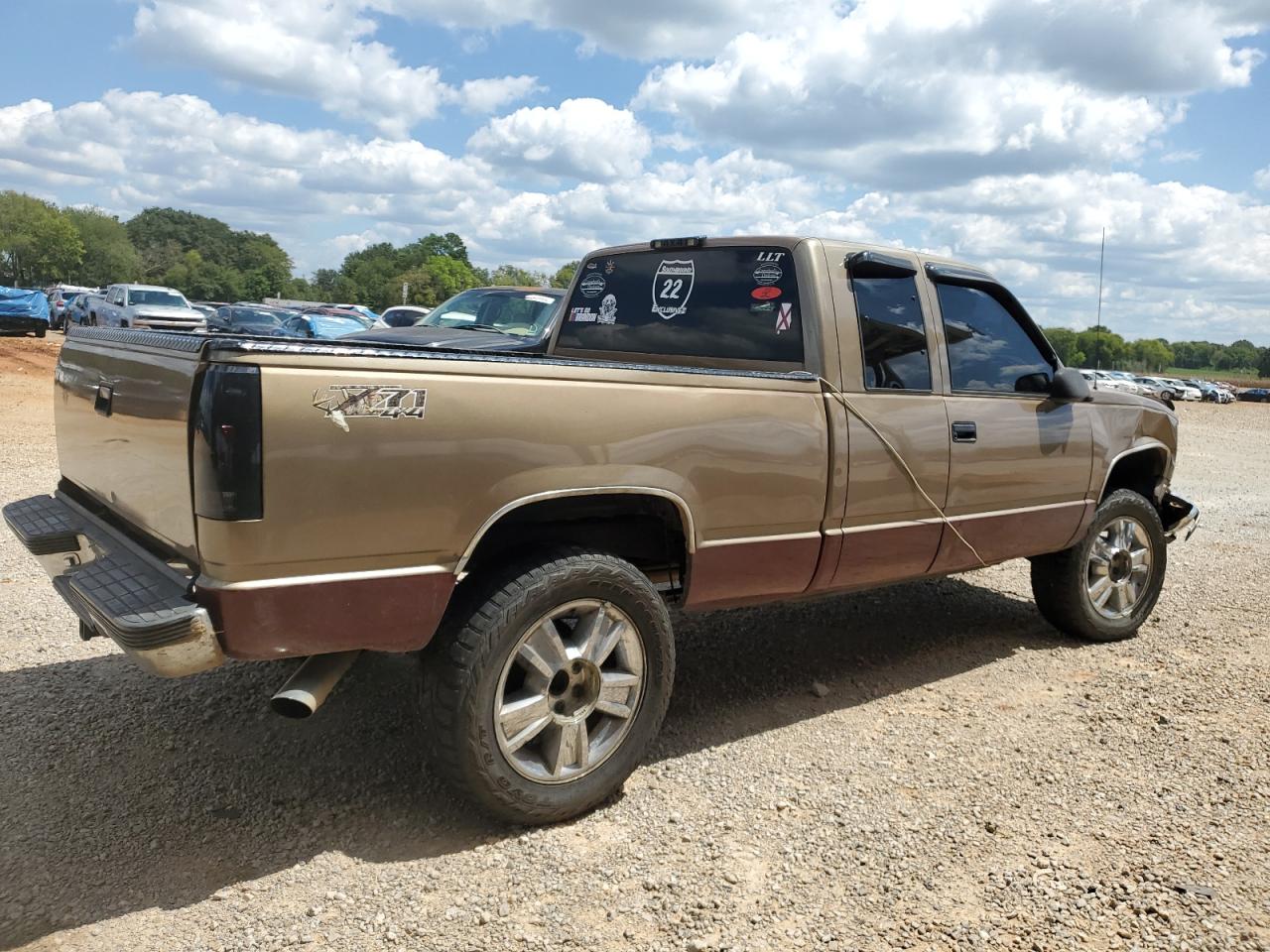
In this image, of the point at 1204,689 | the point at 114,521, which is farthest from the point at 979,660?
the point at 114,521

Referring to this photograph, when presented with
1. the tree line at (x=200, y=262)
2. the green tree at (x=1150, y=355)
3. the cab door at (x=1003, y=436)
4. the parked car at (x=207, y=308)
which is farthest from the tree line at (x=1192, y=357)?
the cab door at (x=1003, y=436)

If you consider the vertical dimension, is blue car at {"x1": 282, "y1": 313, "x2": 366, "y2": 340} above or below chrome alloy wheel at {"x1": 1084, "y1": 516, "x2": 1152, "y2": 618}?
above

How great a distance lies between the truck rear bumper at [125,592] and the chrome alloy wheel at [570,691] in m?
0.92

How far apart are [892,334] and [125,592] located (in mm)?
3117

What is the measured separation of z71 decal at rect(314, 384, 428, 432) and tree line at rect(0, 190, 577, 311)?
68.3 m

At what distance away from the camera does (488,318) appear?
11.4 m

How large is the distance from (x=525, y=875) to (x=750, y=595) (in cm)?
135

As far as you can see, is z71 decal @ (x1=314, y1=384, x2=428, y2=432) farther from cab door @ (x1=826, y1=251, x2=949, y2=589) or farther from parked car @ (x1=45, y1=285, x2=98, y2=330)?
parked car @ (x1=45, y1=285, x2=98, y2=330)

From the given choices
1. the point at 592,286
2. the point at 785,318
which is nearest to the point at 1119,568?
the point at 785,318

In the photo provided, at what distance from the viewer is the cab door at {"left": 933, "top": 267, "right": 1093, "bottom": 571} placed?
14.8ft

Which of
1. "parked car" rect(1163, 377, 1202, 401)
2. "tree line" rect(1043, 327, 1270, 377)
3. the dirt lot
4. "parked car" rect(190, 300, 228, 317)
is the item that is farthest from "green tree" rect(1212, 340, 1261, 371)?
the dirt lot

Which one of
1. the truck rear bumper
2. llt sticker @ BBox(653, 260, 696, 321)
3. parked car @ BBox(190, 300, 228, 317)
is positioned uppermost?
parked car @ BBox(190, 300, 228, 317)

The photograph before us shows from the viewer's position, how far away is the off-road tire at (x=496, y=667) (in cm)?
298

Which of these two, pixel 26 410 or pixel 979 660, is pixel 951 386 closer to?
pixel 979 660
